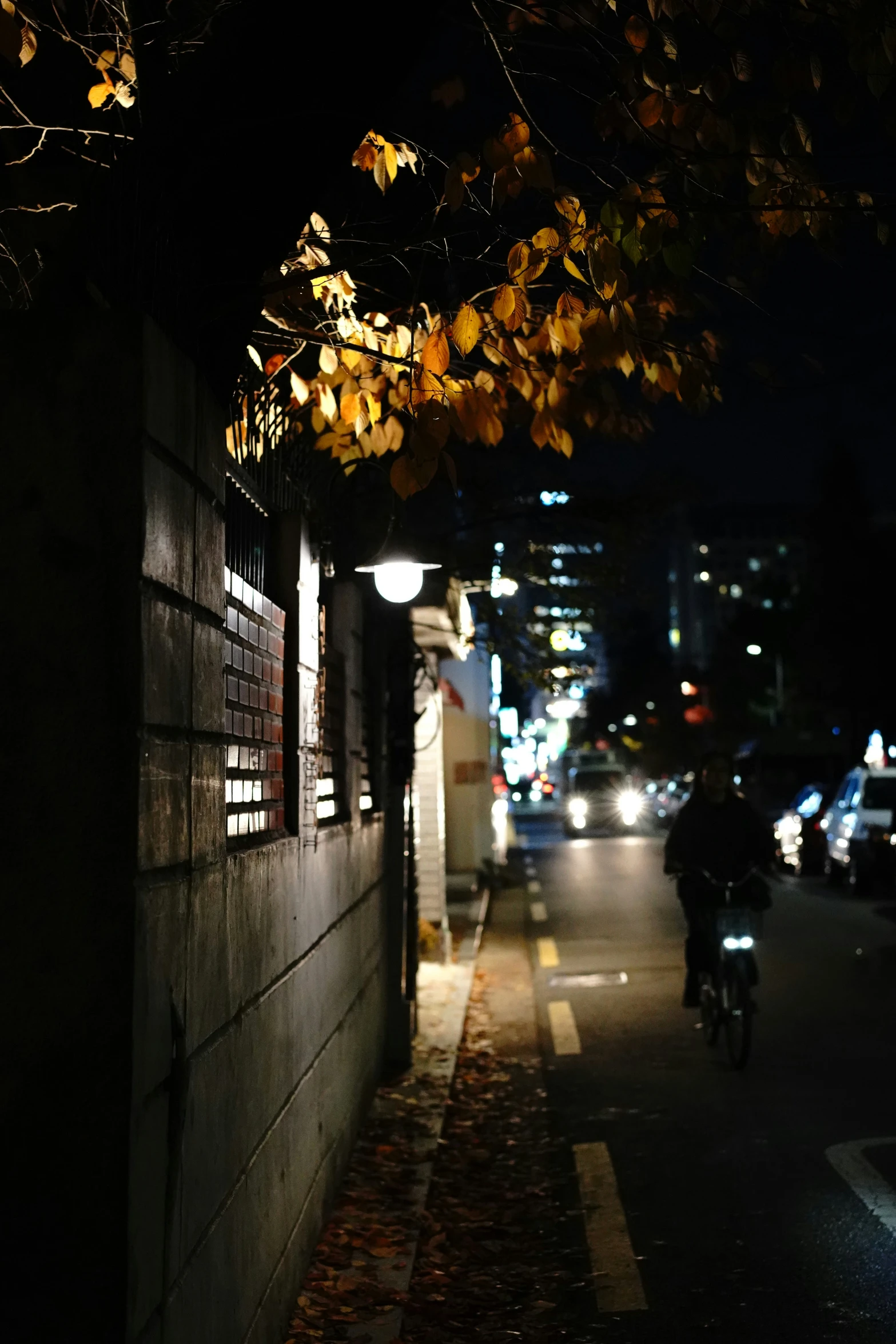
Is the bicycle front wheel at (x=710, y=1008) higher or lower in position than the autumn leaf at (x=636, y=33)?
lower

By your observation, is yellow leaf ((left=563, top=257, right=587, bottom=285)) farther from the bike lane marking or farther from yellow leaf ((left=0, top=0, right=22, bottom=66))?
the bike lane marking

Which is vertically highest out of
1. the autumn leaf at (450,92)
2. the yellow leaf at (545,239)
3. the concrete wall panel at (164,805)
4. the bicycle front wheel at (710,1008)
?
the autumn leaf at (450,92)

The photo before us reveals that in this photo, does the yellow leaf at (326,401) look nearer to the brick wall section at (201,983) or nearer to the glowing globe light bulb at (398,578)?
the glowing globe light bulb at (398,578)

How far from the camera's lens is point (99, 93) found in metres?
4.27

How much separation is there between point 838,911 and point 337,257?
663 inches

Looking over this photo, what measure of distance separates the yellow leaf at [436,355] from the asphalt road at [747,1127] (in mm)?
3620

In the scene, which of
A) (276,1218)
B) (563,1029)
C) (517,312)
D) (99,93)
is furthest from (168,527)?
(563,1029)

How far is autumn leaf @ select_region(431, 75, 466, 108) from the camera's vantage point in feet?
21.2

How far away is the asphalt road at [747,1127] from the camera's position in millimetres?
5742

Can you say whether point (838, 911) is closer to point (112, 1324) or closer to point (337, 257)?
point (337, 257)

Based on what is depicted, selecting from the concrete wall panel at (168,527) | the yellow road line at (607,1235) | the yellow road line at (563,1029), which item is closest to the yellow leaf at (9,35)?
the concrete wall panel at (168,527)

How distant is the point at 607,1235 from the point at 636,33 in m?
5.13

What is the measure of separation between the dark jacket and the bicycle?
0.33ft

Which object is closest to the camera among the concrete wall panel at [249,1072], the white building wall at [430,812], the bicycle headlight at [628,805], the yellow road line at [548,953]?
the concrete wall panel at [249,1072]
